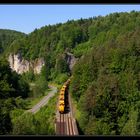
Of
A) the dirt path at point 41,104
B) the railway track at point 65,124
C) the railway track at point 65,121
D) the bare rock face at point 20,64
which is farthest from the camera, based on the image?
the bare rock face at point 20,64

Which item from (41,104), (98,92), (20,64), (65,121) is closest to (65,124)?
(65,121)

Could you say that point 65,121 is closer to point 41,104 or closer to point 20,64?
point 41,104

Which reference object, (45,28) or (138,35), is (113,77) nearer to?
(138,35)

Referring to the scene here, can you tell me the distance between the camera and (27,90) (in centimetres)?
7150

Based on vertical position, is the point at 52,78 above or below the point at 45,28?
below

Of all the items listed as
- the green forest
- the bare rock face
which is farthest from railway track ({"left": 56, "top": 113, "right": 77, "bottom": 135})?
the bare rock face

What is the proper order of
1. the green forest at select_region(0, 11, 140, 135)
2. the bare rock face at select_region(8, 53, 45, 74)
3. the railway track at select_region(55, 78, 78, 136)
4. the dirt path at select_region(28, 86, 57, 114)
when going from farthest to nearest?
1. the bare rock face at select_region(8, 53, 45, 74)
2. the dirt path at select_region(28, 86, 57, 114)
3. the railway track at select_region(55, 78, 78, 136)
4. the green forest at select_region(0, 11, 140, 135)

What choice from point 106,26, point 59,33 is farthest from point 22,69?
point 106,26

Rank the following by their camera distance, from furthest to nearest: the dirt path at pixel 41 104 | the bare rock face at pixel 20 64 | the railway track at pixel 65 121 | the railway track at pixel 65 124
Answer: the bare rock face at pixel 20 64
the dirt path at pixel 41 104
the railway track at pixel 65 124
the railway track at pixel 65 121

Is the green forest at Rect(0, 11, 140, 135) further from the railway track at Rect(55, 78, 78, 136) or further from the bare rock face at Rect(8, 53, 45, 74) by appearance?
the bare rock face at Rect(8, 53, 45, 74)

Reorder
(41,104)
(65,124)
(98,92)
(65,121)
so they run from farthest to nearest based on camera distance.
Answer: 1. (41,104)
2. (98,92)
3. (65,121)
4. (65,124)

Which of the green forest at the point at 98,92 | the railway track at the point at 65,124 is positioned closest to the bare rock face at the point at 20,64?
the green forest at the point at 98,92

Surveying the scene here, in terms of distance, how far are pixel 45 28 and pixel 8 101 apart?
314 ft

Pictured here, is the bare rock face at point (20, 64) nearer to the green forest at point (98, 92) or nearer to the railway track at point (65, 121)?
the green forest at point (98, 92)
